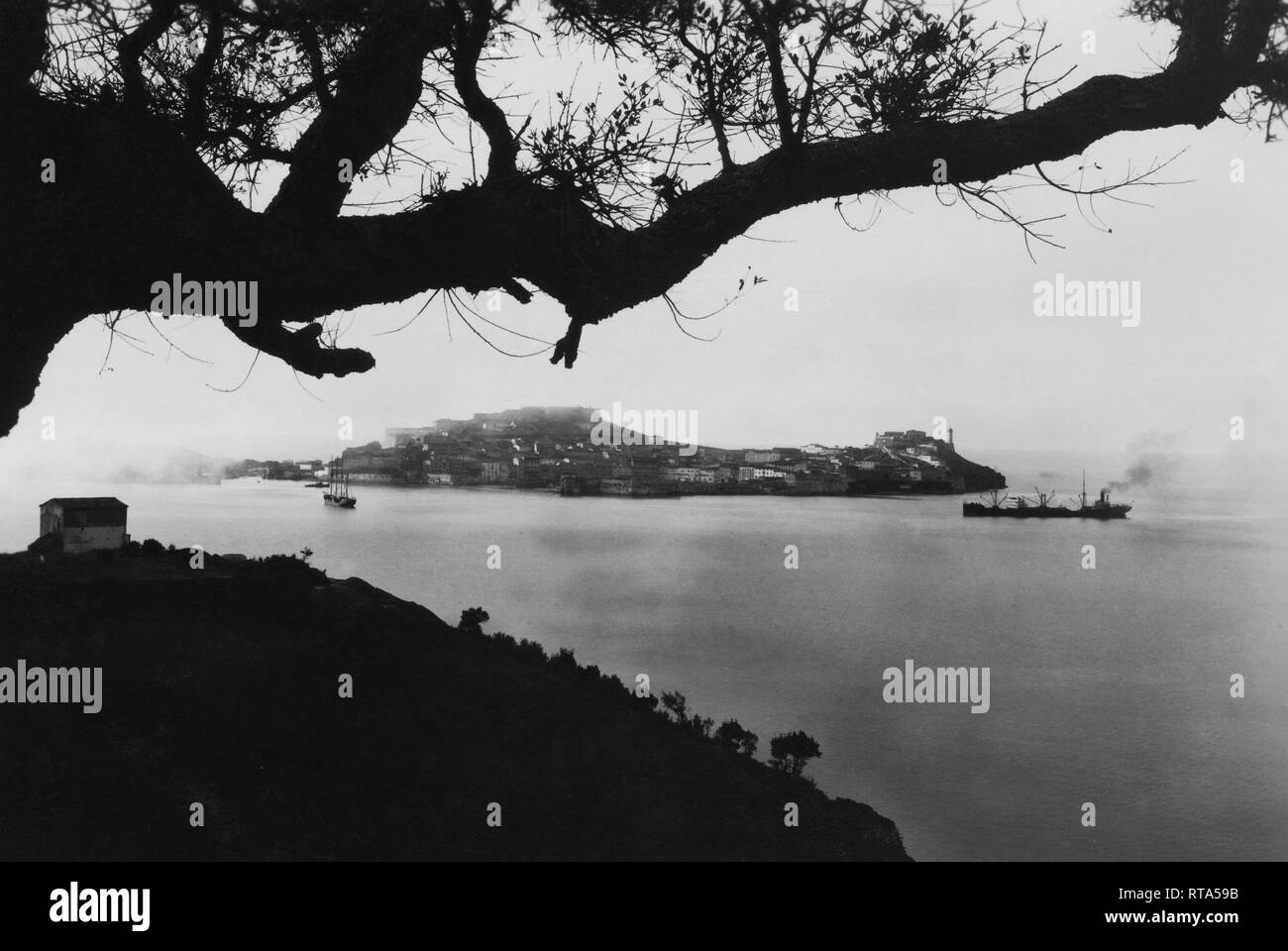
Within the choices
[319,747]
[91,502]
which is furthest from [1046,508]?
[319,747]

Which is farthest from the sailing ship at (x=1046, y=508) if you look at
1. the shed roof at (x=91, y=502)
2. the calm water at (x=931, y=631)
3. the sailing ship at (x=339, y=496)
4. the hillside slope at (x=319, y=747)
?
the shed roof at (x=91, y=502)

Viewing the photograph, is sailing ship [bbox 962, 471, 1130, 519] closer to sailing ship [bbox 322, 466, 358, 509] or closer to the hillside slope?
sailing ship [bbox 322, 466, 358, 509]

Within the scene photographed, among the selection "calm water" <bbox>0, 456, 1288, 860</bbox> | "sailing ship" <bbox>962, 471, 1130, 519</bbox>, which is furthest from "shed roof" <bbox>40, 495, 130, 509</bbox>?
"sailing ship" <bbox>962, 471, 1130, 519</bbox>

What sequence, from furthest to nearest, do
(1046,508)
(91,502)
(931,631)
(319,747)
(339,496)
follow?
(1046,508) < (931,631) < (339,496) < (91,502) < (319,747)

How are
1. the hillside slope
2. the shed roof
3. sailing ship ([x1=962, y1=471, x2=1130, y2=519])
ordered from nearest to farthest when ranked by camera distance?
the hillside slope < the shed roof < sailing ship ([x1=962, y1=471, x2=1130, y2=519])

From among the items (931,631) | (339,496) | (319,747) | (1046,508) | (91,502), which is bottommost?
(931,631)

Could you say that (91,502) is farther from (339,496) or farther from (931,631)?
(931,631)

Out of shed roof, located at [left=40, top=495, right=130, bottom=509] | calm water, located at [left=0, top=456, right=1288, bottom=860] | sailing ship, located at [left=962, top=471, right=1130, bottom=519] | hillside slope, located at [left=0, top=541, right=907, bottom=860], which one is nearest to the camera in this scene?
hillside slope, located at [left=0, top=541, right=907, bottom=860]
